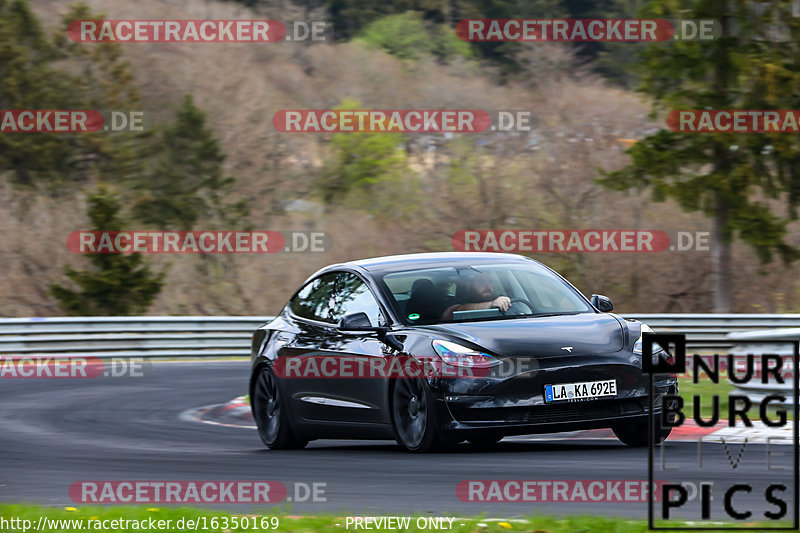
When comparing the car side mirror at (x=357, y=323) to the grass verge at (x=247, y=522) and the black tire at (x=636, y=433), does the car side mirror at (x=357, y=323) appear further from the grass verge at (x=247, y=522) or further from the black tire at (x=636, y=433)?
the grass verge at (x=247, y=522)

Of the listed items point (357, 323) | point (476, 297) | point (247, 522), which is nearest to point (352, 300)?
point (357, 323)

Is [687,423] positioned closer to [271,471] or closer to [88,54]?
[271,471]

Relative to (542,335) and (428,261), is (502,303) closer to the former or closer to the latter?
(428,261)

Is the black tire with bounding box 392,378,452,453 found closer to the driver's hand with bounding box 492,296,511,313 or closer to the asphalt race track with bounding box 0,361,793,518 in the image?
the asphalt race track with bounding box 0,361,793,518

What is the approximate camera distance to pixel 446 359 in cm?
957

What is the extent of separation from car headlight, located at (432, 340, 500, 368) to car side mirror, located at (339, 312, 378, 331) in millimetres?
857

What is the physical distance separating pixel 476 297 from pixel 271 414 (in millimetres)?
2357

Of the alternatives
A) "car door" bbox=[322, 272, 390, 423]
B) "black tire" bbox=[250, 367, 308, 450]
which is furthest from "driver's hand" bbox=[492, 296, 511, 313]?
"black tire" bbox=[250, 367, 308, 450]

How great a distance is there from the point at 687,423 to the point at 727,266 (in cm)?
2080

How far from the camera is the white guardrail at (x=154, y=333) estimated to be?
2498 cm

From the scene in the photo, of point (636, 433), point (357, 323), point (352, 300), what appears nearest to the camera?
point (636, 433)

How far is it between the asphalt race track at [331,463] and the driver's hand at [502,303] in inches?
42.5

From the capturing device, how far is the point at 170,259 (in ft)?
Result: 131

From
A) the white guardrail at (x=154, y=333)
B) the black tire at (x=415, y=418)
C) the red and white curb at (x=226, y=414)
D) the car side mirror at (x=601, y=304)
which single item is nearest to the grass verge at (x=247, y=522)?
the black tire at (x=415, y=418)
